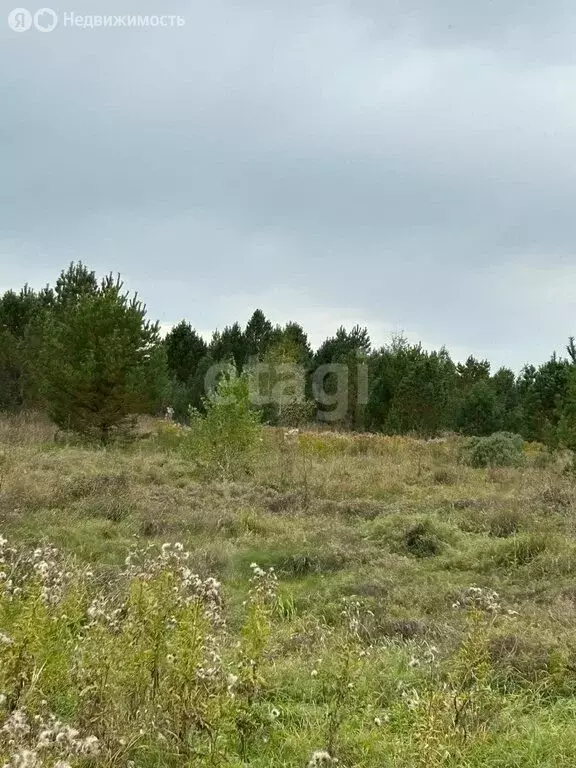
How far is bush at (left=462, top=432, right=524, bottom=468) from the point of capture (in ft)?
58.9

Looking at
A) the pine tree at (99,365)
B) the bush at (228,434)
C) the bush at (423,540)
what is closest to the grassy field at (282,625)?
the bush at (423,540)

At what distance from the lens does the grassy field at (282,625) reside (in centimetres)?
313

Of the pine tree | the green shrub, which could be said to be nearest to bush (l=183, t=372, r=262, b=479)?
the pine tree

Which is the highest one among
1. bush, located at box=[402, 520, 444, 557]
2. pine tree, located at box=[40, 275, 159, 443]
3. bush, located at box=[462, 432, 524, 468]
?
pine tree, located at box=[40, 275, 159, 443]

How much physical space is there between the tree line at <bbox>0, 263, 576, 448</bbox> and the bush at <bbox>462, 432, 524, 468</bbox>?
1.48m

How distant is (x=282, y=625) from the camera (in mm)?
5852

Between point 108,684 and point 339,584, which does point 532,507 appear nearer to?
point 339,584

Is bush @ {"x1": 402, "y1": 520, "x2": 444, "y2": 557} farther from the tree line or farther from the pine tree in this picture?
the pine tree

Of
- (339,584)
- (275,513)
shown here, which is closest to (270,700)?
(339,584)

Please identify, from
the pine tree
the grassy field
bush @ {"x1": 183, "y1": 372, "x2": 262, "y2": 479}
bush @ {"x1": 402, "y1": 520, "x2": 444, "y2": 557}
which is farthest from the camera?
the pine tree

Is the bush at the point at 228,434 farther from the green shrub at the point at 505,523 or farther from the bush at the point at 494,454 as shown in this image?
the bush at the point at 494,454

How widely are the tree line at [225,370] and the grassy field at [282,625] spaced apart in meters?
5.69

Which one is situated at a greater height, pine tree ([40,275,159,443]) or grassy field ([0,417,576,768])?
pine tree ([40,275,159,443])

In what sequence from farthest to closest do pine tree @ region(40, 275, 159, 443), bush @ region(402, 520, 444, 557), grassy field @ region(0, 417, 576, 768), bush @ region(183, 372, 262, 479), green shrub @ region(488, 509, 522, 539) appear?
pine tree @ region(40, 275, 159, 443) < bush @ region(183, 372, 262, 479) < green shrub @ region(488, 509, 522, 539) < bush @ region(402, 520, 444, 557) < grassy field @ region(0, 417, 576, 768)
